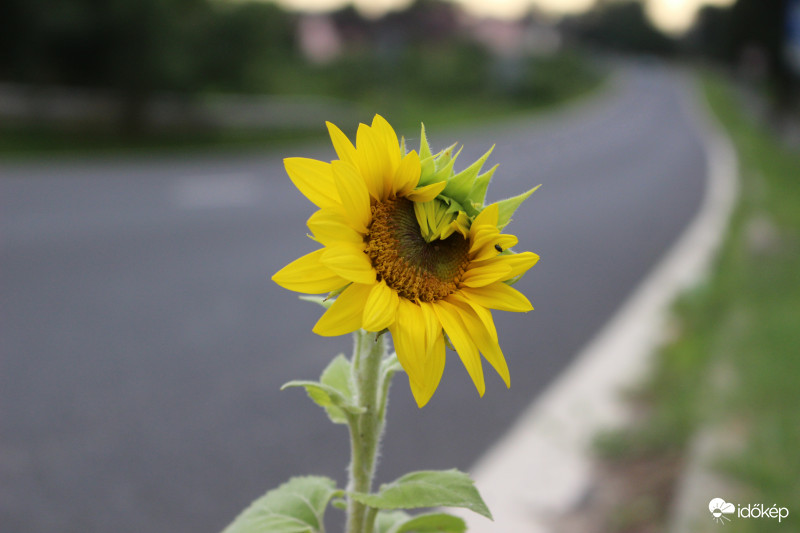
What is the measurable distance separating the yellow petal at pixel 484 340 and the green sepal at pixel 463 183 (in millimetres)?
160

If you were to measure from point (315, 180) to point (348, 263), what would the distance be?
12 cm

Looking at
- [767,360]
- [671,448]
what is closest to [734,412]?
[671,448]

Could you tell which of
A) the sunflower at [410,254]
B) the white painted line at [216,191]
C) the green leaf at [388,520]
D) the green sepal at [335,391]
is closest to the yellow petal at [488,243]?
the sunflower at [410,254]

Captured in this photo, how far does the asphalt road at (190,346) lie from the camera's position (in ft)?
12.6

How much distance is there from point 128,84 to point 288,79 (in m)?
9.67

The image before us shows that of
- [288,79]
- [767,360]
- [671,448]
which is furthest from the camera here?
[288,79]

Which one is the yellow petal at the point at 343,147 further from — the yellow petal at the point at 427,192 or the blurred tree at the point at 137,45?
the blurred tree at the point at 137,45

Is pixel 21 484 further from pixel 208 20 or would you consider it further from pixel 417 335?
pixel 208 20

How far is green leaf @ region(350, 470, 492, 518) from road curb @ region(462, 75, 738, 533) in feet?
1.22

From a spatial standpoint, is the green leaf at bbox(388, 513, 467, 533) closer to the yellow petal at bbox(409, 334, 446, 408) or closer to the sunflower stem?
the sunflower stem

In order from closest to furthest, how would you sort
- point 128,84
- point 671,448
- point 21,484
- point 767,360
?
point 671,448 → point 21,484 → point 767,360 → point 128,84

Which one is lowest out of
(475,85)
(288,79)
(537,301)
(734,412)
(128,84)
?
(734,412)

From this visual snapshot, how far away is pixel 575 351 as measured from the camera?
554 centimetres

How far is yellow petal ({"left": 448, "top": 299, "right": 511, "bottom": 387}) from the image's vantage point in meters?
1.04
